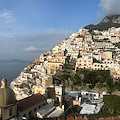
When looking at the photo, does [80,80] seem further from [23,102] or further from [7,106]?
[7,106]

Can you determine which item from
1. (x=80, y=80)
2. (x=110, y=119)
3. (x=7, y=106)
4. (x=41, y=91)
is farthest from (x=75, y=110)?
(x=80, y=80)

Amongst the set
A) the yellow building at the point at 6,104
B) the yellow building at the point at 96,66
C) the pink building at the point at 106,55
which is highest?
the pink building at the point at 106,55

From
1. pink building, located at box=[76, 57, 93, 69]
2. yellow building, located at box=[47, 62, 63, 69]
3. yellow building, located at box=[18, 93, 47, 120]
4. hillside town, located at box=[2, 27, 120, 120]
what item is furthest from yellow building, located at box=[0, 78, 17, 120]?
pink building, located at box=[76, 57, 93, 69]

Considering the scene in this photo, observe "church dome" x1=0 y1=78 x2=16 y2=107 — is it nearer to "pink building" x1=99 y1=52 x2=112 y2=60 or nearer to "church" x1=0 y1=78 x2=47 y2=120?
"church" x1=0 y1=78 x2=47 y2=120

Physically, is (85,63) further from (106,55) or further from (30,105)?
(30,105)

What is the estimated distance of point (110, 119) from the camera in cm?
1586

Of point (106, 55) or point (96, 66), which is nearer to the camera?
point (96, 66)

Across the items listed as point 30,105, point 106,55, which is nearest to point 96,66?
point 106,55

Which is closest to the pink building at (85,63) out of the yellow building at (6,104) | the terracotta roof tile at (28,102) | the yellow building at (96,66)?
the yellow building at (96,66)

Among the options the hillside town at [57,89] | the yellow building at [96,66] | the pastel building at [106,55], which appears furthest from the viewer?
the pastel building at [106,55]

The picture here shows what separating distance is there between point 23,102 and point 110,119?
1282 centimetres

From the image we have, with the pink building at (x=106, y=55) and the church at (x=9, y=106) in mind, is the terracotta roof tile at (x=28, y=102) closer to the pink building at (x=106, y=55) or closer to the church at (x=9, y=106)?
the church at (x=9, y=106)

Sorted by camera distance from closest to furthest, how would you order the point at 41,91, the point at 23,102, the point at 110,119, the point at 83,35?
1. the point at 110,119
2. the point at 23,102
3. the point at 41,91
4. the point at 83,35

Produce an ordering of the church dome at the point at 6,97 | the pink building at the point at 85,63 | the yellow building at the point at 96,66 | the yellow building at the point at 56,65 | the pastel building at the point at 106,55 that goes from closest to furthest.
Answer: the church dome at the point at 6,97
the yellow building at the point at 96,66
the pink building at the point at 85,63
the yellow building at the point at 56,65
the pastel building at the point at 106,55
